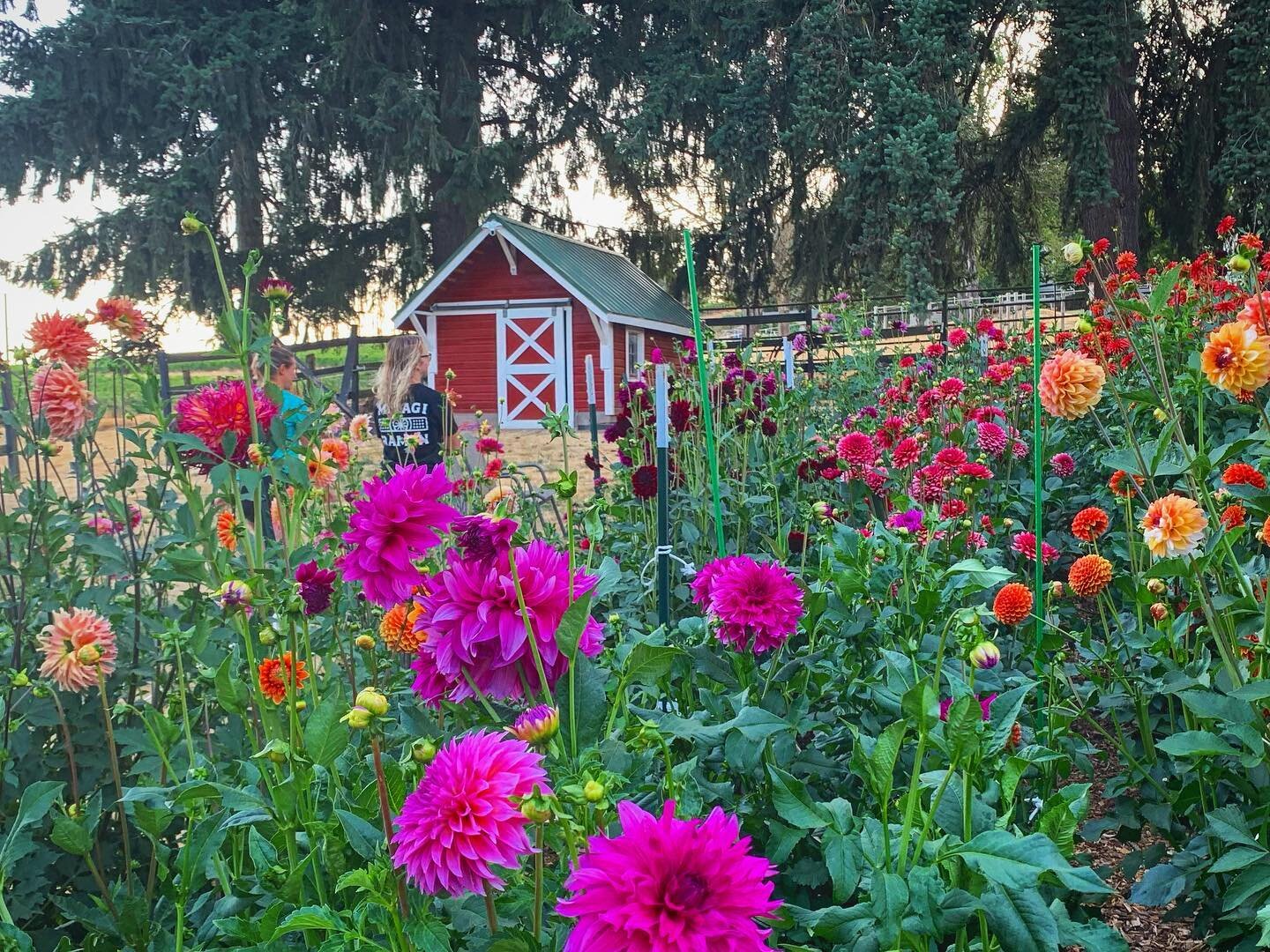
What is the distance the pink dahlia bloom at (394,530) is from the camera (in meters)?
0.93

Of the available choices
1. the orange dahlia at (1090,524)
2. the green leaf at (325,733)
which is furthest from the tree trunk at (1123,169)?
the green leaf at (325,733)

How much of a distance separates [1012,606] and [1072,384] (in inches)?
16.0

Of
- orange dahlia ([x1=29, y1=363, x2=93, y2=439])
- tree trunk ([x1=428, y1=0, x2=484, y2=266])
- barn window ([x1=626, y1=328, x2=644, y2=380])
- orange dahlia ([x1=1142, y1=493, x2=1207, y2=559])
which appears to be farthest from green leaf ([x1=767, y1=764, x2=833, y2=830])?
tree trunk ([x1=428, y1=0, x2=484, y2=266])

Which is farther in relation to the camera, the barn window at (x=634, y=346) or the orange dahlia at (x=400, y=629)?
the barn window at (x=634, y=346)

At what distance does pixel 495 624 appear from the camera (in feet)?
2.83

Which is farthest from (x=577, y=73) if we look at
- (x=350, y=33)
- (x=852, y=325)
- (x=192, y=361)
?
(x=852, y=325)

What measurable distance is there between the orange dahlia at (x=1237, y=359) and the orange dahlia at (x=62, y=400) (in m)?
2.03

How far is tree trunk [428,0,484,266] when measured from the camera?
1606 cm

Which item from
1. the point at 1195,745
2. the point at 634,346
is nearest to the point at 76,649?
the point at 1195,745

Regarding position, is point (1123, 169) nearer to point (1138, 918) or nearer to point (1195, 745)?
point (1138, 918)

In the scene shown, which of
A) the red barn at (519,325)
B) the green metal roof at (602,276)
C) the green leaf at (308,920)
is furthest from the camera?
the red barn at (519,325)

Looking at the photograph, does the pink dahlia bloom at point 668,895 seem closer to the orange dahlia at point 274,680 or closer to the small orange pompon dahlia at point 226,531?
the orange dahlia at point 274,680

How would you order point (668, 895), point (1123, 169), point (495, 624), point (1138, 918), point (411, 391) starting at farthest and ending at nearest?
point (1123, 169) < point (411, 391) < point (1138, 918) < point (495, 624) < point (668, 895)

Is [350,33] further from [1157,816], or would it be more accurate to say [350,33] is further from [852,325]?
[1157,816]
